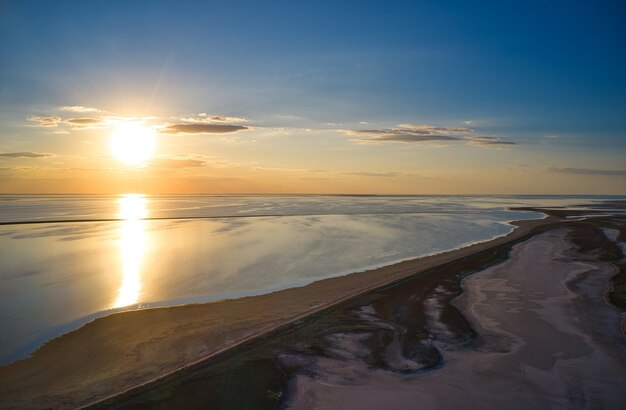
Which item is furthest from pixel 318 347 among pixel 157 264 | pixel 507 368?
pixel 157 264

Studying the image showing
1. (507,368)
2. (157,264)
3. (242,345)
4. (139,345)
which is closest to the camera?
(507,368)

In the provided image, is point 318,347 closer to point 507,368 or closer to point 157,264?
point 507,368

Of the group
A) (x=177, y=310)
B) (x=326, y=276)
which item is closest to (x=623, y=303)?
(x=326, y=276)

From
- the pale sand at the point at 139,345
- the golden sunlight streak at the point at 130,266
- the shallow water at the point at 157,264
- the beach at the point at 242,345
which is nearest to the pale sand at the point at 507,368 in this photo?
the beach at the point at 242,345

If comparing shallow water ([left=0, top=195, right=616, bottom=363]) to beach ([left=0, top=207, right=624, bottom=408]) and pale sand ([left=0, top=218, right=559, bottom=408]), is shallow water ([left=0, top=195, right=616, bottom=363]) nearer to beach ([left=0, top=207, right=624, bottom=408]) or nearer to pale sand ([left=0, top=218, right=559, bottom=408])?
pale sand ([left=0, top=218, right=559, bottom=408])

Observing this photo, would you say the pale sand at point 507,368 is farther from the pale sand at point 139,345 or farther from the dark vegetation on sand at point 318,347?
the pale sand at point 139,345

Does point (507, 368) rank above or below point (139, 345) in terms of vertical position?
above
